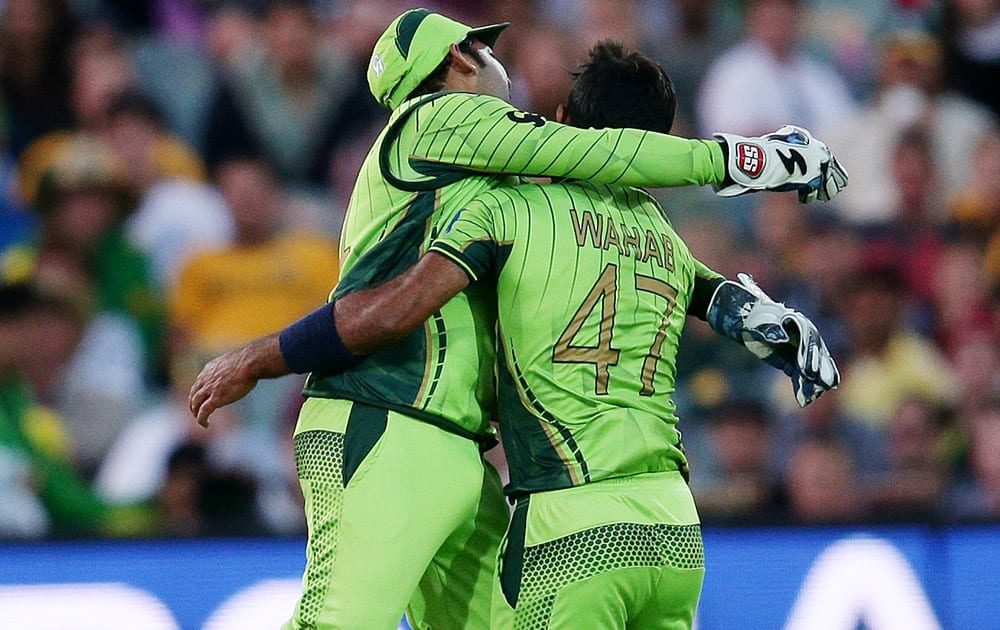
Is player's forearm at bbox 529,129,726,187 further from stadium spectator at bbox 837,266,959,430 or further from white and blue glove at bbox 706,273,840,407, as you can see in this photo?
stadium spectator at bbox 837,266,959,430

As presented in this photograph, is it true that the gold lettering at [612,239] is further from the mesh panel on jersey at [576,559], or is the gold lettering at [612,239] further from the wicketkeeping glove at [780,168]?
the mesh panel on jersey at [576,559]

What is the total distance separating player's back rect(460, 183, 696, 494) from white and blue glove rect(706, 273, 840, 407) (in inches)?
11.4

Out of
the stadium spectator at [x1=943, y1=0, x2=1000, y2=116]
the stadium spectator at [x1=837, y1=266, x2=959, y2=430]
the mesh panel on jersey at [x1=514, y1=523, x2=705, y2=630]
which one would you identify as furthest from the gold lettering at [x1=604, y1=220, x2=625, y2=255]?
the stadium spectator at [x1=943, y1=0, x2=1000, y2=116]

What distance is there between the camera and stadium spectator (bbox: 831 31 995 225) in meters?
8.16

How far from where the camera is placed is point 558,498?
11.7 feet

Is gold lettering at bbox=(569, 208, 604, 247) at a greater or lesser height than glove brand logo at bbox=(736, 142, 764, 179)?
lesser

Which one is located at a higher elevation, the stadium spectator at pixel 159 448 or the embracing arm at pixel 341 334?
the embracing arm at pixel 341 334

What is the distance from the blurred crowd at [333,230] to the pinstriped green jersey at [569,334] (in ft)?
11.0

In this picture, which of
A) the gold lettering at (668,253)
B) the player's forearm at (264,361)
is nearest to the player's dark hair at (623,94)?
the gold lettering at (668,253)

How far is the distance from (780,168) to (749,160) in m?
0.08

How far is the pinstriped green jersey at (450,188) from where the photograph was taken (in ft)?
11.9

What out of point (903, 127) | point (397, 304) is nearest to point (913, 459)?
point (903, 127)

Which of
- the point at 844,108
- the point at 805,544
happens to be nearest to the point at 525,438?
the point at 805,544

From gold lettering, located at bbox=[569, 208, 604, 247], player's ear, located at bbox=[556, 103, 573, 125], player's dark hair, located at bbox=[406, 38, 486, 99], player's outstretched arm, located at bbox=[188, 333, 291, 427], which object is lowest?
player's outstretched arm, located at bbox=[188, 333, 291, 427]
